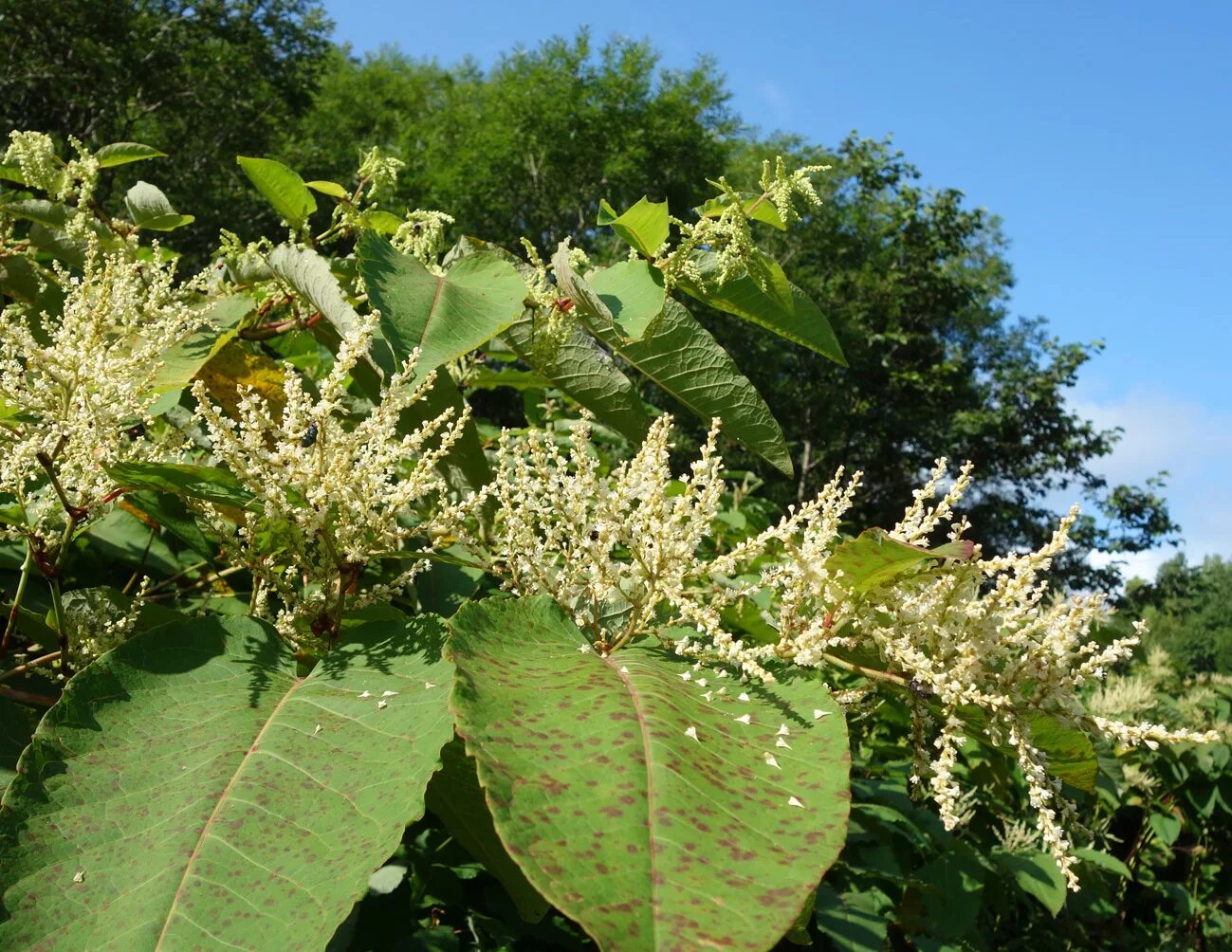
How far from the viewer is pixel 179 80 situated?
966 inches

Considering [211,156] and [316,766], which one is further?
[211,156]

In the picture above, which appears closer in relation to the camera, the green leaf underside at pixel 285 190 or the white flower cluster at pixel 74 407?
the white flower cluster at pixel 74 407

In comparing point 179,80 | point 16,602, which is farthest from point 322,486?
point 179,80

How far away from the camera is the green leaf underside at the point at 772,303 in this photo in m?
1.35

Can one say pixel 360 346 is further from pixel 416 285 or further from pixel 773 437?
pixel 773 437

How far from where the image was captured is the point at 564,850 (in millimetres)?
Answer: 676

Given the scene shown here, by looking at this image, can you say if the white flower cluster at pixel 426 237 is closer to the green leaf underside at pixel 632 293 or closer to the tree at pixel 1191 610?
the green leaf underside at pixel 632 293

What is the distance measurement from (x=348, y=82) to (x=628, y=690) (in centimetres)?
4694

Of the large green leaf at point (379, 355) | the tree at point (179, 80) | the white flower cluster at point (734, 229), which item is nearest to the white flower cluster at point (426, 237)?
the large green leaf at point (379, 355)

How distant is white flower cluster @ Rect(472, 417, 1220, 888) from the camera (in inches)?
36.6

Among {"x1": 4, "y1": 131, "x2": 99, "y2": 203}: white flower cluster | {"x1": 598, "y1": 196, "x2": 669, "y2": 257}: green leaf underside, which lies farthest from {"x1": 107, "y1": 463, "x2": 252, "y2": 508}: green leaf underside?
{"x1": 4, "y1": 131, "x2": 99, "y2": 203}: white flower cluster

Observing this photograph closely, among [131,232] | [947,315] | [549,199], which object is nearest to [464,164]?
[549,199]

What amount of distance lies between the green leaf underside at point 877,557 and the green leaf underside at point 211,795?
39cm

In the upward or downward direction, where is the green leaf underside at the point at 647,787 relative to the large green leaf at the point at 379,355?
downward
